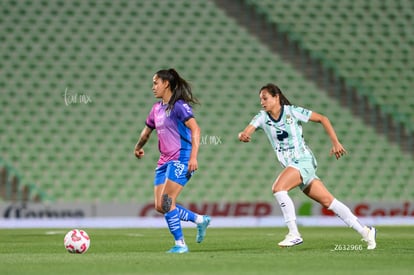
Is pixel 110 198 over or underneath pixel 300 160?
underneath

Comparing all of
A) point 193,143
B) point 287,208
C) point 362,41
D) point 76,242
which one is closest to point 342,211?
point 287,208

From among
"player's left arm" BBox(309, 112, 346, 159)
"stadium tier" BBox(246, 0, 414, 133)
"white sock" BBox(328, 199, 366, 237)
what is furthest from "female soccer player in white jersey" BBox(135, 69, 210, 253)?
"stadium tier" BBox(246, 0, 414, 133)

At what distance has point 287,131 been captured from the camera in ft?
32.8

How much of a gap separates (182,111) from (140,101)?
11.3 metres

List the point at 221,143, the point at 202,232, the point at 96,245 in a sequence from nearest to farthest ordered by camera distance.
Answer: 1. the point at 202,232
2. the point at 96,245
3. the point at 221,143

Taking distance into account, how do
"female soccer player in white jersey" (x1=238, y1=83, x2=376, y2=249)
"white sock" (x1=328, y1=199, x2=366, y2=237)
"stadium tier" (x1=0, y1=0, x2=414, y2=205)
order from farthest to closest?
1. "stadium tier" (x1=0, y1=0, x2=414, y2=205)
2. "female soccer player in white jersey" (x1=238, y1=83, x2=376, y2=249)
3. "white sock" (x1=328, y1=199, x2=366, y2=237)

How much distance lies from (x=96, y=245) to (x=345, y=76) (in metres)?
11.8

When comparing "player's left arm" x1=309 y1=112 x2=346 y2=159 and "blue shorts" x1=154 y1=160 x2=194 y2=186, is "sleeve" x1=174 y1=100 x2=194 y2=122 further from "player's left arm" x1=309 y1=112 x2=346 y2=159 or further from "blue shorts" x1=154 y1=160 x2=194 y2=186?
"player's left arm" x1=309 y1=112 x2=346 y2=159

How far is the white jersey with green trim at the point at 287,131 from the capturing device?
998cm

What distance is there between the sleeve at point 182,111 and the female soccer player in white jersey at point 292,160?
754 millimetres

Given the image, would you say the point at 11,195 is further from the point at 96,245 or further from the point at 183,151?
the point at 183,151

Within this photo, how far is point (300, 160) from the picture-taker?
32.7 feet

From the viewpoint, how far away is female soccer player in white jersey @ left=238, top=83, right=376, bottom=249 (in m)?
9.83

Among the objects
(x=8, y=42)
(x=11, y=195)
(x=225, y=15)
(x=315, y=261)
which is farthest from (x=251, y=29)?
(x=315, y=261)
